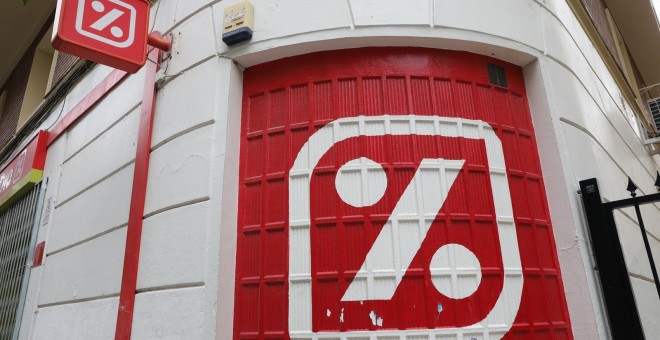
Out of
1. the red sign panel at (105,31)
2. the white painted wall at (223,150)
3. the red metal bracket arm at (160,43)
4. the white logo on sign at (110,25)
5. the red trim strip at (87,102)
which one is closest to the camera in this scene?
the white painted wall at (223,150)

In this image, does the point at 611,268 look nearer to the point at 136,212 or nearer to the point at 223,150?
the point at 223,150

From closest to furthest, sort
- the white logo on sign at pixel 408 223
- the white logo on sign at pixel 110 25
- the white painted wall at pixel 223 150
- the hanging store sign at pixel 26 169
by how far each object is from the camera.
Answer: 1. the white logo on sign at pixel 408 223
2. the white painted wall at pixel 223 150
3. the white logo on sign at pixel 110 25
4. the hanging store sign at pixel 26 169

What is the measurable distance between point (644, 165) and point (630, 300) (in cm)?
471

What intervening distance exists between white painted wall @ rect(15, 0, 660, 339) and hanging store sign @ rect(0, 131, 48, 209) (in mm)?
2206

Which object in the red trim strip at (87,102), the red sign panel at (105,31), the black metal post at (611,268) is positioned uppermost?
the red trim strip at (87,102)

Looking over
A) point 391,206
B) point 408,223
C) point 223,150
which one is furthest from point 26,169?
point 408,223

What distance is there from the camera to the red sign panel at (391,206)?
3430 mm

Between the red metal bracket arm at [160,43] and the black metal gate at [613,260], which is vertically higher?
Answer: the red metal bracket arm at [160,43]

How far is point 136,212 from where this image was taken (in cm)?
423

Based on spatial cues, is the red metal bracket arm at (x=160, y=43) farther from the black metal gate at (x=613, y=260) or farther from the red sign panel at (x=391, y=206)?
the black metal gate at (x=613, y=260)

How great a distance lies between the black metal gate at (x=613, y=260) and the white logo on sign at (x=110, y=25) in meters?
4.23

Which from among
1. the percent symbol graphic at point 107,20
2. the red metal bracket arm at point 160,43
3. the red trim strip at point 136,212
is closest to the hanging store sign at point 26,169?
the red trim strip at point 136,212

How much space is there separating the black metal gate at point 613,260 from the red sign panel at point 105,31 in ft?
13.5

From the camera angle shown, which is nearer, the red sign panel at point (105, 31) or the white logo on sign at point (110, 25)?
the red sign panel at point (105, 31)
